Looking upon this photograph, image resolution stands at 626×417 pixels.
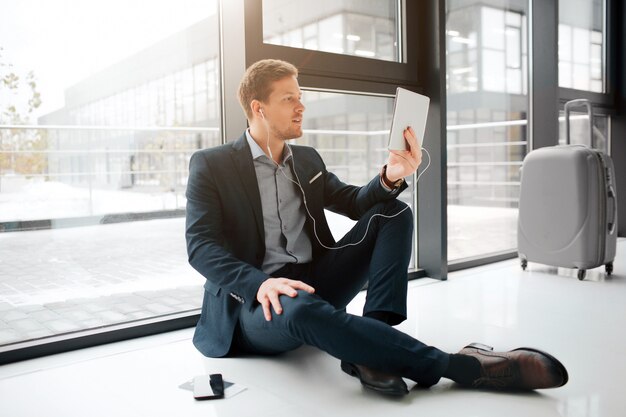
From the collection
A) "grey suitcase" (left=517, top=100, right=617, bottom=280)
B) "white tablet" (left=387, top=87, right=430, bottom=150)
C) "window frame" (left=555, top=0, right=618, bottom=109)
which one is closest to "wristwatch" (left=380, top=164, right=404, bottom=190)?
"white tablet" (left=387, top=87, right=430, bottom=150)

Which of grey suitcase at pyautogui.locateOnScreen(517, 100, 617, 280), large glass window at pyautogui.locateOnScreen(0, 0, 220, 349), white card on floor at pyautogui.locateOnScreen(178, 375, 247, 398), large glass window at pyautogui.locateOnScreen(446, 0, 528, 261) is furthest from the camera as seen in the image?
large glass window at pyautogui.locateOnScreen(446, 0, 528, 261)

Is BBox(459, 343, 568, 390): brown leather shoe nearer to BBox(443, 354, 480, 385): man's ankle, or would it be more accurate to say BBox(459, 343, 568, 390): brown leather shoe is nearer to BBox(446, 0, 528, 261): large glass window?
BBox(443, 354, 480, 385): man's ankle

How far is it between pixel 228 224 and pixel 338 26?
137cm

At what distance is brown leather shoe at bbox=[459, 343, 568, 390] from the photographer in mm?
1415

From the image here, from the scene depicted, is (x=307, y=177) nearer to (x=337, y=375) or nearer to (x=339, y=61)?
(x=337, y=375)

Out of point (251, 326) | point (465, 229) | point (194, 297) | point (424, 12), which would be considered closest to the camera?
point (251, 326)

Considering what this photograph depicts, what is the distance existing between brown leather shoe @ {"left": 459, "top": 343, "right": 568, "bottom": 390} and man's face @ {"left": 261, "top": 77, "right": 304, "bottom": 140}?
2.93ft

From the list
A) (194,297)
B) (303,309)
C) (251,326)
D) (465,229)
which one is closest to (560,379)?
(303,309)

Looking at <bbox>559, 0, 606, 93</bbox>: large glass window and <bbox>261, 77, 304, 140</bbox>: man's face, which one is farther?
<bbox>559, 0, 606, 93</bbox>: large glass window

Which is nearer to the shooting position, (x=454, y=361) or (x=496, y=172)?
(x=454, y=361)

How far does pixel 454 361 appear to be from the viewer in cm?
144

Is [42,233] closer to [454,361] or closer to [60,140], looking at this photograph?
[60,140]

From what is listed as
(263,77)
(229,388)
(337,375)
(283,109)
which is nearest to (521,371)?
(337,375)

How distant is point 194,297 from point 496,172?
7.91ft
